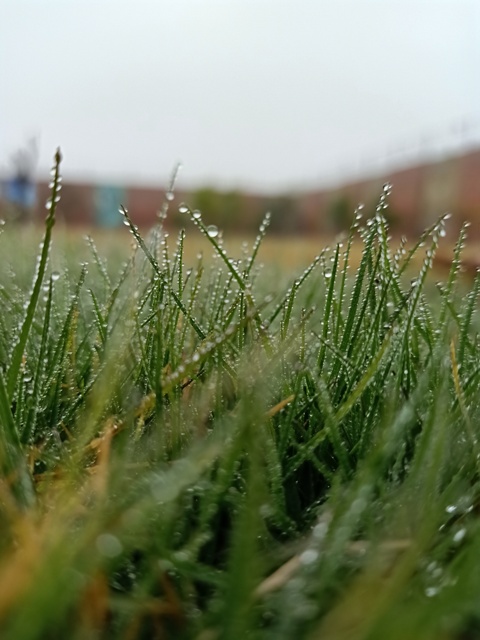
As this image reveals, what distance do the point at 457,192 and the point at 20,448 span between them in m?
10.3

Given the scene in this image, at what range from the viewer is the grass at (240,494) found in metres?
0.22

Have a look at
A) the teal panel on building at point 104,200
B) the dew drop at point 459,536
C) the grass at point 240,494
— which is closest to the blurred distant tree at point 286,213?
the teal panel on building at point 104,200

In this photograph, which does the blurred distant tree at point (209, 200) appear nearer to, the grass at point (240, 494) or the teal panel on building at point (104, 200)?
the teal panel on building at point (104, 200)

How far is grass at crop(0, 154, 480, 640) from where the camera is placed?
0.22 m

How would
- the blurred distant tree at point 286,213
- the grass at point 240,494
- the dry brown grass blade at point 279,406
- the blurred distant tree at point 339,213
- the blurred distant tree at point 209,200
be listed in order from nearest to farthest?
1. the grass at point 240,494
2. the dry brown grass blade at point 279,406
3. the blurred distant tree at point 339,213
4. the blurred distant tree at point 286,213
5. the blurred distant tree at point 209,200

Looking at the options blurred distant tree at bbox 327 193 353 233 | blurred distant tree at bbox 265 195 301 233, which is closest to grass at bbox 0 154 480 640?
blurred distant tree at bbox 327 193 353 233

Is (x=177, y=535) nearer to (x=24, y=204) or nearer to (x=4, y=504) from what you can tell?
(x=4, y=504)

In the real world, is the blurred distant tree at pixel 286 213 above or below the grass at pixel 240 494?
below

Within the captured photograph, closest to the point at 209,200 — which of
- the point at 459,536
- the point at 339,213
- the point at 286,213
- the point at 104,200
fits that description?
the point at 286,213

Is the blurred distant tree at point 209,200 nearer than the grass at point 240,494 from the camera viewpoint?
No

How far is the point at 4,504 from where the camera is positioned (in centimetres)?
30

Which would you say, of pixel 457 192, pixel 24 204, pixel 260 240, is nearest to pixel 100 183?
pixel 457 192

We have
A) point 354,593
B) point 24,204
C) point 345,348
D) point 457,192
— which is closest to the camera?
point 354,593

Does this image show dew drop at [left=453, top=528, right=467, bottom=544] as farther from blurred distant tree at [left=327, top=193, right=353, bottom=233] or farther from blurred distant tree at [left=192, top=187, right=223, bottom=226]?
blurred distant tree at [left=192, top=187, right=223, bottom=226]
